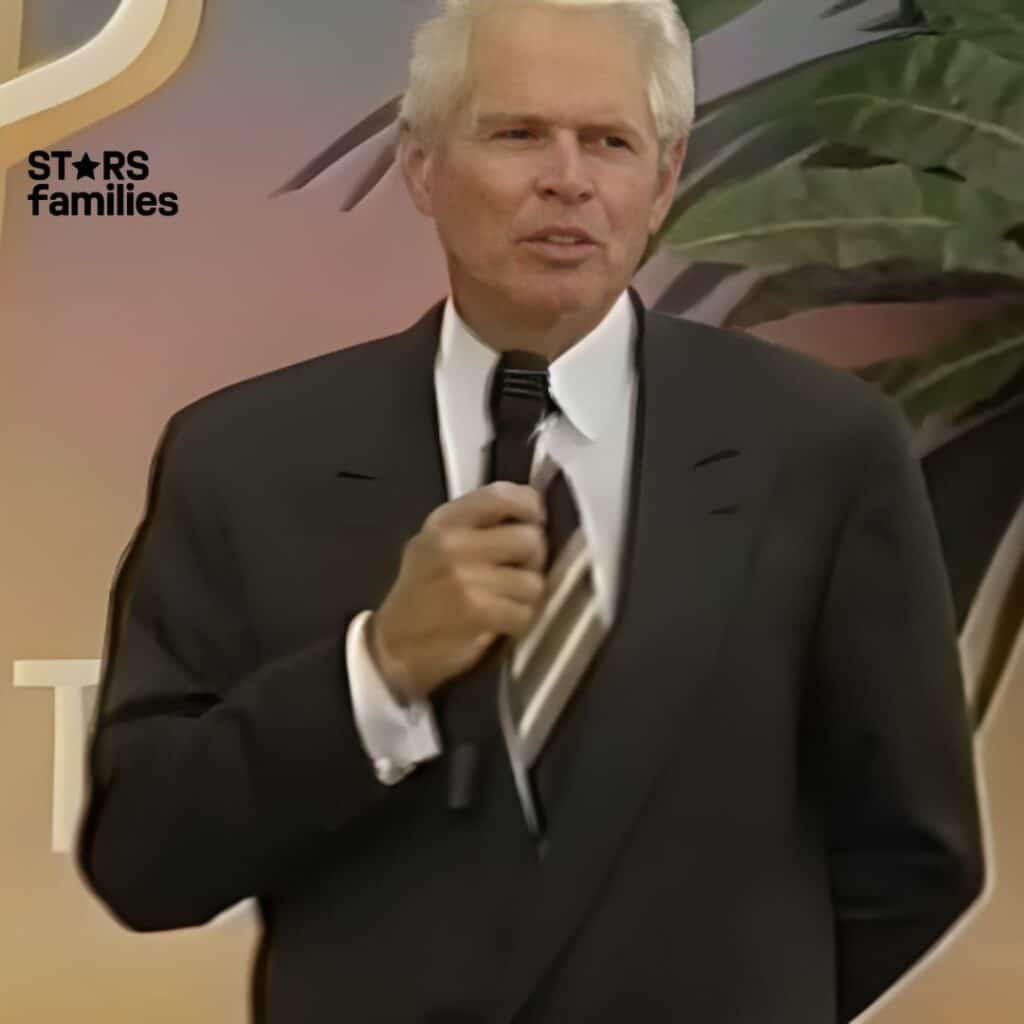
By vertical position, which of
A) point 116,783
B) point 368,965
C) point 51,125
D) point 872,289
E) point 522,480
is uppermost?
point 51,125

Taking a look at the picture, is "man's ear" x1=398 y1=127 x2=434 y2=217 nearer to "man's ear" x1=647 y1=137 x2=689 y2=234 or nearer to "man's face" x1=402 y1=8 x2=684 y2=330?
"man's face" x1=402 y1=8 x2=684 y2=330

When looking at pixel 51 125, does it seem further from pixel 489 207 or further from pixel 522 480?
pixel 522 480

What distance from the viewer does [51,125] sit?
0.98 metres

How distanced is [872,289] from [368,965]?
0.61 metres

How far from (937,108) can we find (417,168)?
1.31ft

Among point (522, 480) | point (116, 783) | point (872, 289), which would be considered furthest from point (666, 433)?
point (116, 783)

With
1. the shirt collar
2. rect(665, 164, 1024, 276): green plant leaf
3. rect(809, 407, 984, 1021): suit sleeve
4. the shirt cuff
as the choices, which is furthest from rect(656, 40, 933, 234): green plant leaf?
the shirt cuff

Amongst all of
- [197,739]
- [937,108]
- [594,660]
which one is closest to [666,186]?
[937,108]

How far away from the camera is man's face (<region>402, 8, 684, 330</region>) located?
899 millimetres

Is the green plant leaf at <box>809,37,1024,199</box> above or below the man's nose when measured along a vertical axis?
above

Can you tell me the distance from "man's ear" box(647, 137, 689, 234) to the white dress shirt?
2.6 inches

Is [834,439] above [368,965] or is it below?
above

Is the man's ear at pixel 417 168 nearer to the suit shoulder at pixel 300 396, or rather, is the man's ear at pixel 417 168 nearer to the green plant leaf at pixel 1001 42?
the suit shoulder at pixel 300 396

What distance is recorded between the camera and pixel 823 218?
1.01 metres
